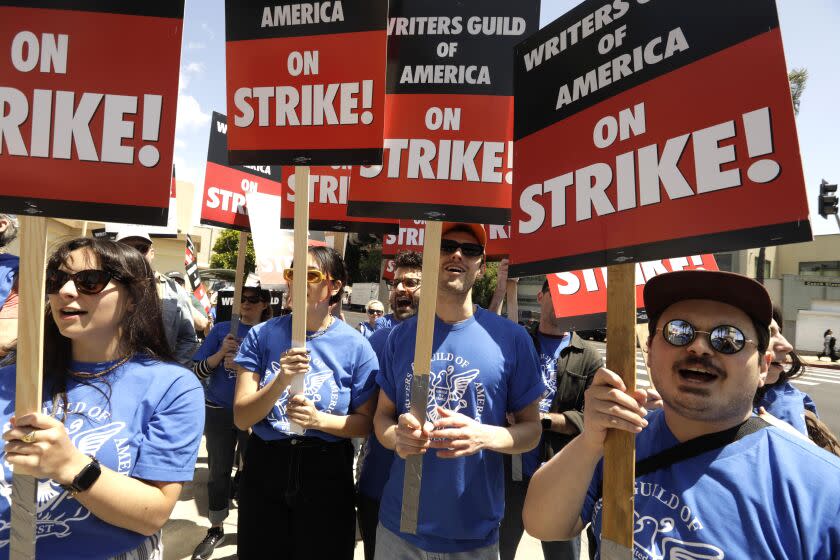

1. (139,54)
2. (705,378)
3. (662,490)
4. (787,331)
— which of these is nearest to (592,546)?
(662,490)

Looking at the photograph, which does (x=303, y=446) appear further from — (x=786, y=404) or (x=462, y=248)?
(x=786, y=404)

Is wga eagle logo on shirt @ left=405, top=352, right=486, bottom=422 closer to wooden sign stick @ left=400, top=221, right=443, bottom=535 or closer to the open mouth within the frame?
wooden sign stick @ left=400, top=221, right=443, bottom=535

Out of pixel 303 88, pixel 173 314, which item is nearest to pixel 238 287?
pixel 173 314

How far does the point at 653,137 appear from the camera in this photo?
1503 mm

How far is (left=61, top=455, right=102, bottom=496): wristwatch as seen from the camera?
1.45 m

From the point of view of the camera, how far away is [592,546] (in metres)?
1.71

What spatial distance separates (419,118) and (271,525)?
203cm

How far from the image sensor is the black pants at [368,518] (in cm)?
267

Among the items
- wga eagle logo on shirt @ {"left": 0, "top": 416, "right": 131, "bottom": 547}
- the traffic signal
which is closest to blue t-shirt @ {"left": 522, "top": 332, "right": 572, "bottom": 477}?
wga eagle logo on shirt @ {"left": 0, "top": 416, "right": 131, "bottom": 547}

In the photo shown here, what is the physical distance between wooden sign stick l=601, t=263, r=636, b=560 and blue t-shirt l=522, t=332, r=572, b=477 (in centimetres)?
181

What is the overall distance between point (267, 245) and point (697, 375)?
2.90 meters

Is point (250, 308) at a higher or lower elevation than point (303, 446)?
higher

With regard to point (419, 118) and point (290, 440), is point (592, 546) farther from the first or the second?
point (419, 118)

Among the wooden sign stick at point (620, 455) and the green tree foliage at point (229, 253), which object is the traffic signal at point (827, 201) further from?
the green tree foliage at point (229, 253)
